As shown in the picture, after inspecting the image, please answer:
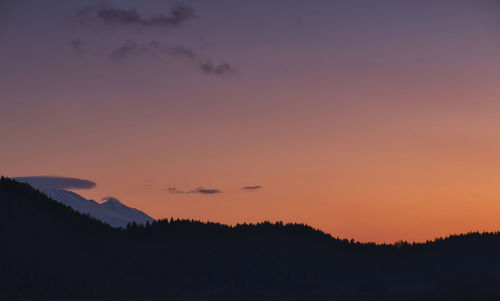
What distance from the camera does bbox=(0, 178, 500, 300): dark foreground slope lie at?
105750mm

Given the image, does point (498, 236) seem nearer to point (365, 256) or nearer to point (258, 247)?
point (365, 256)

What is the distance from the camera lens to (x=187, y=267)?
129m

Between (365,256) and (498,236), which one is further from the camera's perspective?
(498,236)

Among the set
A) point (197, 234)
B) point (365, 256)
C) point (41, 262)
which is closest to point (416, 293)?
point (365, 256)

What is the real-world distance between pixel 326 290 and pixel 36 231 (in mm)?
54700

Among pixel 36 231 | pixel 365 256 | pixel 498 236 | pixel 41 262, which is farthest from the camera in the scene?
pixel 498 236

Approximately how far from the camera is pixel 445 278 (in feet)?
416

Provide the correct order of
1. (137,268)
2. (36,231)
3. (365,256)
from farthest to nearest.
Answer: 1. (365,256)
2. (137,268)
3. (36,231)

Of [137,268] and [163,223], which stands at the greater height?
[163,223]

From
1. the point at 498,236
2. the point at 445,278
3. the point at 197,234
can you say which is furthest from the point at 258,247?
the point at 498,236

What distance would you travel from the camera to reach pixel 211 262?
5236 inches

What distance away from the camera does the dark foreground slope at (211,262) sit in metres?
106

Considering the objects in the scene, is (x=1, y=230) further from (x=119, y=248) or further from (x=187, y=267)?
(x=187, y=267)

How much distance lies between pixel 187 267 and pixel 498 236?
8390 centimetres
